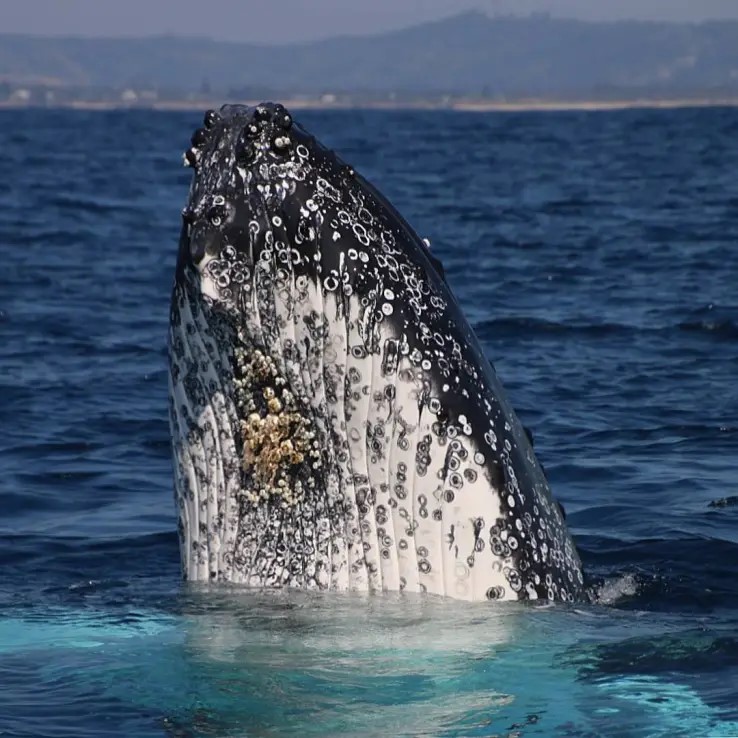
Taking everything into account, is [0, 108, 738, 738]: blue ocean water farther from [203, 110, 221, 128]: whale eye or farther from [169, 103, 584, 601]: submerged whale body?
[203, 110, 221, 128]: whale eye

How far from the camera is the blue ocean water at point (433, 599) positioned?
19.8ft

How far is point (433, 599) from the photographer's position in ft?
21.4

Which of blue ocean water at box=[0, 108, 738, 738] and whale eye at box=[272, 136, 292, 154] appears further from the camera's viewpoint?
whale eye at box=[272, 136, 292, 154]

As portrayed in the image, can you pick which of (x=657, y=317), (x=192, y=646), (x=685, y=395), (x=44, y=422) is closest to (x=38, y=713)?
(x=192, y=646)

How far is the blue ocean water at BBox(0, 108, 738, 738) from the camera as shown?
6.03 m

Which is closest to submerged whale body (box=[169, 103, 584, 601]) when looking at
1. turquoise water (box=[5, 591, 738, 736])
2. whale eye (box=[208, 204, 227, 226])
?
whale eye (box=[208, 204, 227, 226])

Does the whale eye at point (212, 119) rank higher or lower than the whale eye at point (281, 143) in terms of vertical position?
higher

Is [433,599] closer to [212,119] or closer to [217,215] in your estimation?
[217,215]

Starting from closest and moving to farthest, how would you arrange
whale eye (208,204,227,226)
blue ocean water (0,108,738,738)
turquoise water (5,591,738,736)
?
1. turquoise water (5,591,738,736)
2. blue ocean water (0,108,738,738)
3. whale eye (208,204,227,226)

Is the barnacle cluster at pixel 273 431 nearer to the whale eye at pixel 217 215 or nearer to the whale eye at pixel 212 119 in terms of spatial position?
the whale eye at pixel 217 215

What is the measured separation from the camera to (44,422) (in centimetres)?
1477

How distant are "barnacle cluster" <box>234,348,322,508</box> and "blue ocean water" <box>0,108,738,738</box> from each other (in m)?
0.47

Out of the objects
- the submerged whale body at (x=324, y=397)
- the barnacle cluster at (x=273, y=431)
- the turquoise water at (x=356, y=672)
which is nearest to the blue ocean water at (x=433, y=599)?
the turquoise water at (x=356, y=672)

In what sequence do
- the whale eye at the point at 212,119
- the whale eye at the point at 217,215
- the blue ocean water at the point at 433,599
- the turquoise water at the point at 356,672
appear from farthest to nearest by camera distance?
1. the whale eye at the point at 212,119
2. the whale eye at the point at 217,215
3. the blue ocean water at the point at 433,599
4. the turquoise water at the point at 356,672
